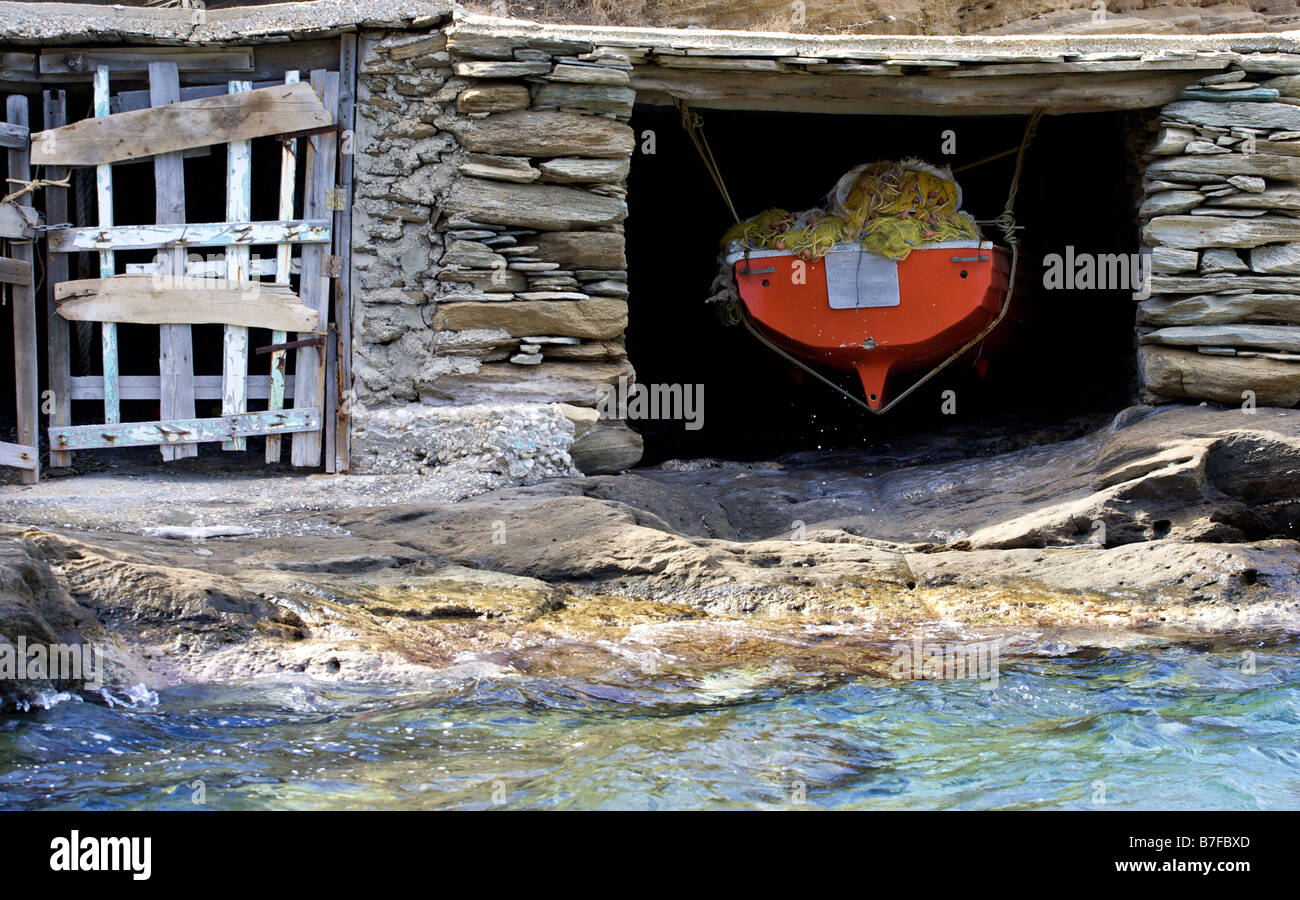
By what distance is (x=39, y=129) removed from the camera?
7.69 m

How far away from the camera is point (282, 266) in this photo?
761 centimetres

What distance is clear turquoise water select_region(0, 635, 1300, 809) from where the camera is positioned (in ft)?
12.2

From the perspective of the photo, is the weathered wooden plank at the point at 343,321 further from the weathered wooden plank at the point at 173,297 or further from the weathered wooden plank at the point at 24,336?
the weathered wooden plank at the point at 24,336

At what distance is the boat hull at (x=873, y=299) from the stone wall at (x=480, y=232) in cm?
195

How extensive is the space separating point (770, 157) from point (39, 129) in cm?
657

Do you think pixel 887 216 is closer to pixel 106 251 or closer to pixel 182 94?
pixel 182 94

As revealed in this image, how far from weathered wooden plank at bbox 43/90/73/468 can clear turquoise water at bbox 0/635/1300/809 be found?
384 cm

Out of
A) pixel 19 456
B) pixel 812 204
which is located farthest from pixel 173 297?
pixel 812 204

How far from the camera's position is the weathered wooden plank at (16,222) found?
7.25m

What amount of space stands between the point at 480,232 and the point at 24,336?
2.77m

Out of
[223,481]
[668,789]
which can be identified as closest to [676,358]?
[223,481]

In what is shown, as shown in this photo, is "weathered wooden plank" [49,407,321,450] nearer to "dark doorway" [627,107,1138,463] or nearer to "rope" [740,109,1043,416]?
"dark doorway" [627,107,1138,463]

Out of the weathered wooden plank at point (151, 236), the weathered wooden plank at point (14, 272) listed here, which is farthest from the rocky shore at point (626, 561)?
the weathered wooden plank at point (151, 236)

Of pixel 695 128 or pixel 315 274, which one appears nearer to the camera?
pixel 315 274
